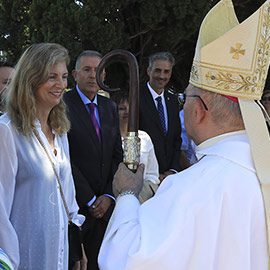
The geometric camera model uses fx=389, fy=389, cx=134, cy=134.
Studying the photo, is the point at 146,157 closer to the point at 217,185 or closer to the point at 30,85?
the point at 30,85

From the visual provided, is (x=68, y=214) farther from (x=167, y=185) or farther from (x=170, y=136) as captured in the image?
(x=170, y=136)

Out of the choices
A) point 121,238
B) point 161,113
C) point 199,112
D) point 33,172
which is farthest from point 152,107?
point 121,238

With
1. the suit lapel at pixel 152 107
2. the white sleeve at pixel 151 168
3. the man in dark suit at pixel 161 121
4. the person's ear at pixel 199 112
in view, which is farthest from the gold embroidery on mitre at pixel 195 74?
the suit lapel at pixel 152 107

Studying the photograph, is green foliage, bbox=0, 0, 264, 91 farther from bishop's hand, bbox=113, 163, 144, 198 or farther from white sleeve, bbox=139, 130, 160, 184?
bishop's hand, bbox=113, 163, 144, 198

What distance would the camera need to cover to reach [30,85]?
9.04ft

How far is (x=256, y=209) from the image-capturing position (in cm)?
162

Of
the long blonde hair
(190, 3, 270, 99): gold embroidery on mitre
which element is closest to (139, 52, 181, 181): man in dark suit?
the long blonde hair

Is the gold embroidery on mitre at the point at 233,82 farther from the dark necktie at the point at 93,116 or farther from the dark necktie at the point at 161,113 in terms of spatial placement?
the dark necktie at the point at 161,113

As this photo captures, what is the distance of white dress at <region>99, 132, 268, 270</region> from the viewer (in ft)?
5.17

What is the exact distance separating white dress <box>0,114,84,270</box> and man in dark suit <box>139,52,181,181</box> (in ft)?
7.23

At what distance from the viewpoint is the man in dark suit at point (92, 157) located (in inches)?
142

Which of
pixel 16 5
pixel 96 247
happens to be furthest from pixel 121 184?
pixel 16 5

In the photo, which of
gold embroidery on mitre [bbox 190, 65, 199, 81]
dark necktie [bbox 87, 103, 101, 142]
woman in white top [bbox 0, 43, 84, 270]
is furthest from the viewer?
dark necktie [bbox 87, 103, 101, 142]

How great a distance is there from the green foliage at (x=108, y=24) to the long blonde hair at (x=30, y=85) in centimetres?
583
